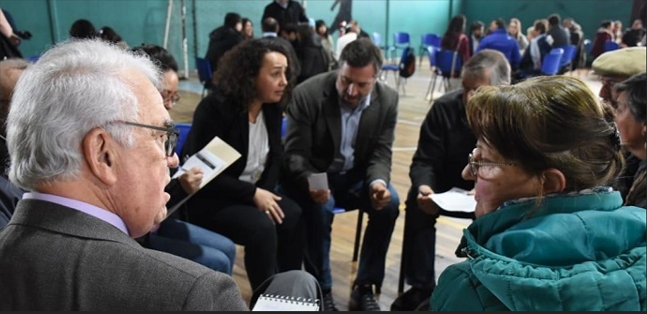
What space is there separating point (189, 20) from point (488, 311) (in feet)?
34.4

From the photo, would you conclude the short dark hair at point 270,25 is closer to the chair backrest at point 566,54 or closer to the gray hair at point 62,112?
the chair backrest at point 566,54

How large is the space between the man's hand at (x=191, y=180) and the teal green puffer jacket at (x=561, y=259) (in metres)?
1.37

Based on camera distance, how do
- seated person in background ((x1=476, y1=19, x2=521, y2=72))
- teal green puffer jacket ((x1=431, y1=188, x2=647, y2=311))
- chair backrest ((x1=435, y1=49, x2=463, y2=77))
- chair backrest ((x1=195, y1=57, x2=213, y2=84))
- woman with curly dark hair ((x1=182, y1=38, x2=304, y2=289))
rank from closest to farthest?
teal green puffer jacket ((x1=431, y1=188, x2=647, y2=311)) → woman with curly dark hair ((x1=182, y1=38, x2=304, y2=289)) → chair backrest ((x1=195, y1=57, x2=213, y2=84)) → seated person in background ((x1=476, y1=19, x2=521, y2=72)) → chair backrest ((x1=435, y1=49, x2=463, y2=77))

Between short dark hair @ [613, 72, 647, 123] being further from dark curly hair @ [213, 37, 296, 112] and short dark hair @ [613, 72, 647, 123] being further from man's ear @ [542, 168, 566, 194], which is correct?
dark curly hair @ [213, 37, 296, 112]

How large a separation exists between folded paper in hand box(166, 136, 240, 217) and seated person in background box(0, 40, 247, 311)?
1117 mm

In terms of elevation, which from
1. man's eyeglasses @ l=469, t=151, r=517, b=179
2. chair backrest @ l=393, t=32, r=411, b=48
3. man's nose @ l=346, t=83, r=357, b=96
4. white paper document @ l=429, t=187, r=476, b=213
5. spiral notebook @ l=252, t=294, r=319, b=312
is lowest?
chair backrest @ l=393, t=32, r=411, b=48

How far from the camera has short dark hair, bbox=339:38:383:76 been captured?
2.66 meters

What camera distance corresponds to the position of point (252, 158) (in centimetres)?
260

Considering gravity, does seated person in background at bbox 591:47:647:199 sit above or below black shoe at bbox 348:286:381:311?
above

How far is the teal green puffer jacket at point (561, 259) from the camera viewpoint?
850mm

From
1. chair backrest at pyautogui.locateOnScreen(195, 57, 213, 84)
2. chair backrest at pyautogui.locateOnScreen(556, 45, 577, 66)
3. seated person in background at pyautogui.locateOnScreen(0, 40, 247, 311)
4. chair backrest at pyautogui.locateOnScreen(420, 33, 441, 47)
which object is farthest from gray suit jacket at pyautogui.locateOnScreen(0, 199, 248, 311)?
chair backrest at pyautogui.locateOnScreen(420, 33, 441, 47)

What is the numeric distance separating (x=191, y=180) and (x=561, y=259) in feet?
5.04

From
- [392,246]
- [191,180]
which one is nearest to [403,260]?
[392,246]

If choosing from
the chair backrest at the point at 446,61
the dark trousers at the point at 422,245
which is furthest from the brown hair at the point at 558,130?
the chair backrest at the point at 446,61
